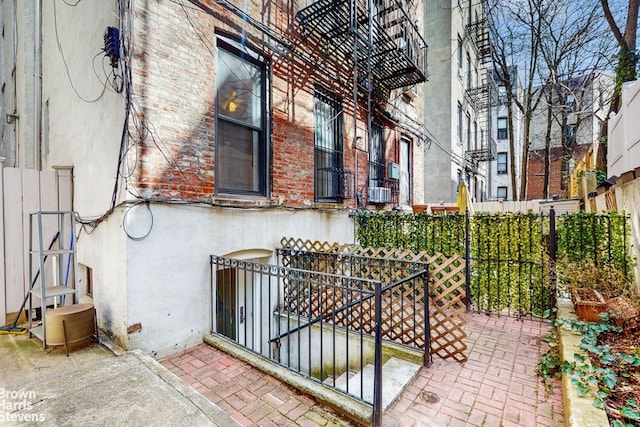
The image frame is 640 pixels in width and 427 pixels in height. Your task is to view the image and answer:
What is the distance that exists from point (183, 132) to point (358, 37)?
4279 mm

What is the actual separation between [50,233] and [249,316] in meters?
3.29

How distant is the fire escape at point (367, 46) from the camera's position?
611 cm

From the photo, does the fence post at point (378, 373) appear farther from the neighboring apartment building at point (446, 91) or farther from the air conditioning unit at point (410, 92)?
A: the neighboring apartment building at point (446, 91)

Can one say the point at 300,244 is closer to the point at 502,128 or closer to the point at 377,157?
the point at 377,157

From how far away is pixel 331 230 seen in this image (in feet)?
23.1

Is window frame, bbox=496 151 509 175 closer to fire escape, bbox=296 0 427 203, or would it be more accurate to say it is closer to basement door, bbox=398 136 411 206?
basement door, bbox=398 136 411 206

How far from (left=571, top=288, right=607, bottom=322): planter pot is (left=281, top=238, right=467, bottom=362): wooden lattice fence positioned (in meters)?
1.44

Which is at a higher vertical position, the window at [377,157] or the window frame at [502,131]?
the window frame at [502,131]

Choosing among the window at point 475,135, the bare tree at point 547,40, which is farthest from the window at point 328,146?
the window at point 475,135

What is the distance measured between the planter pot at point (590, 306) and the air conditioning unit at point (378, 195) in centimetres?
497

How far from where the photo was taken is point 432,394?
3258mm

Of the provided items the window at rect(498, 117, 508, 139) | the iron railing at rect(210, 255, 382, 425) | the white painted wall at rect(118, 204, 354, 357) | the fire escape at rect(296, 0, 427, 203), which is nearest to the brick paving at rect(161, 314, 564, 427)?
the white painted wall at rect(118, 204, 354, 357)

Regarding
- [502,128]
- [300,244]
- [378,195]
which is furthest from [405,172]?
[502,128]

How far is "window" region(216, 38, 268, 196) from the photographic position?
4.80m
